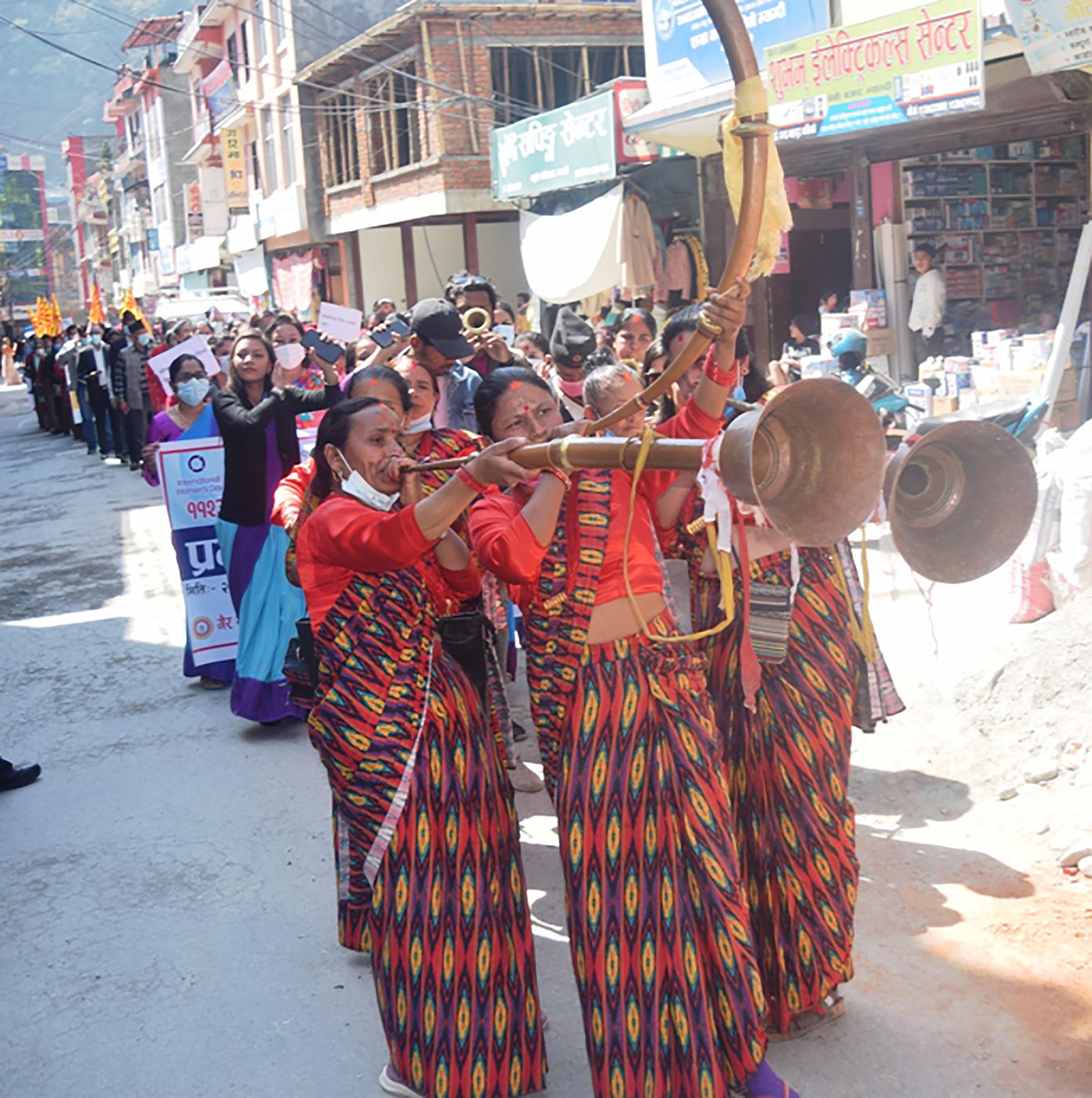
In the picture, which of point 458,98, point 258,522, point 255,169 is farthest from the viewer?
point 255,169

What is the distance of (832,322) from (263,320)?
6.50 m

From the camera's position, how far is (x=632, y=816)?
2703mm

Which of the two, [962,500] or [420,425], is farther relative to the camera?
[420,425]

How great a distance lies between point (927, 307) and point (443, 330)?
687cm

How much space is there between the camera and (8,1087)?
3271mm

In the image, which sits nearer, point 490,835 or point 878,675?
point 490,835

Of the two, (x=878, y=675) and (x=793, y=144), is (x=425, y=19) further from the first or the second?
(x=878, y=675)

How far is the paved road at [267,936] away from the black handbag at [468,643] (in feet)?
Answer: 3.23

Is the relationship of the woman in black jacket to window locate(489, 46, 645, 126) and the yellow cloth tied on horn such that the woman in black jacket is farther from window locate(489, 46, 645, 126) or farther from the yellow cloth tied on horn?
window locate(489, 46, 645, 126)

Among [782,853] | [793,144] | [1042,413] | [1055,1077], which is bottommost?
[1055,1077]

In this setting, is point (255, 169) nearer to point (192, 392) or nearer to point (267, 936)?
point (192, 392)

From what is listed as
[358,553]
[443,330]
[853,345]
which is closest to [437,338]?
[443,330]

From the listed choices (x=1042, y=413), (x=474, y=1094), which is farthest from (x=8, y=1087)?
(x=1042, y=413)

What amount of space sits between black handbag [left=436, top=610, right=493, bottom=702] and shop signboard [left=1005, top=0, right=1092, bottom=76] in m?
5.75
